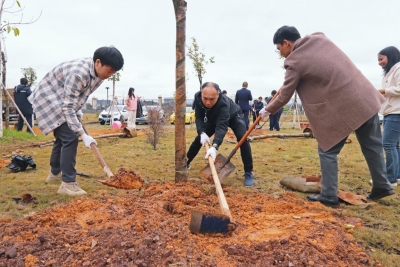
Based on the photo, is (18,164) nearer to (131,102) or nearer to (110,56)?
(110,56)

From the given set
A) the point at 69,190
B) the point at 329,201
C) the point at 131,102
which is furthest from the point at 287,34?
the point at 131,102

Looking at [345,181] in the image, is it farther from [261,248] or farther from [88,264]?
[88,264]

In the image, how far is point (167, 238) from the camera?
2.28m

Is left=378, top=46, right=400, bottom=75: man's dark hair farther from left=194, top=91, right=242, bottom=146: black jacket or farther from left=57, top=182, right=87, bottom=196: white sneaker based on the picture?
left=57, top=182, right=87, bottom=196: white sneaker

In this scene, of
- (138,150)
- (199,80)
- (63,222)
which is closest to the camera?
(63,222)

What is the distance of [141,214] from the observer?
281 cm

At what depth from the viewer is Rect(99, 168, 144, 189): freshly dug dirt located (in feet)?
11.8

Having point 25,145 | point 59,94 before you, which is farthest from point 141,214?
point 25,145

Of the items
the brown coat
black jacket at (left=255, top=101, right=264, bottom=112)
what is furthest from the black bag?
black jacket at (left=255, top=101, right=264, bottom=112)

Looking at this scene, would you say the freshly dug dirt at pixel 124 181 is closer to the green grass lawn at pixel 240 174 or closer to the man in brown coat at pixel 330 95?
the green grass lawn at pixel 240 174

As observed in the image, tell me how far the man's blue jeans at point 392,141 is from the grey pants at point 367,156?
85 centimetres

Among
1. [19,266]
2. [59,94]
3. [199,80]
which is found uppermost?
[199,80]

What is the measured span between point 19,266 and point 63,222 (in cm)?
67

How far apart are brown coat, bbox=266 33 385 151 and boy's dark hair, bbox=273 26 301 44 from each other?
0.43 ft
